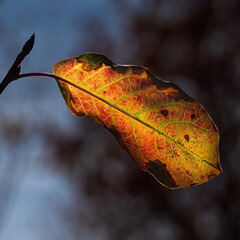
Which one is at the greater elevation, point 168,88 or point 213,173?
point 168,88

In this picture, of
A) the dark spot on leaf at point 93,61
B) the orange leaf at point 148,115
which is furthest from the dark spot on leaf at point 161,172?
the dark spot on leaf at point 93,61

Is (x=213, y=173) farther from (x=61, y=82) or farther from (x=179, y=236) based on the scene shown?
(x=179, y=236)

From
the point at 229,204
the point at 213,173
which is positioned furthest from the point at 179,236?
the point at 213,173

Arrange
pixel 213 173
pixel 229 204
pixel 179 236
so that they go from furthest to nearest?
1. pixel 179 236
2. pixel 229 204
3. pixel 213 173

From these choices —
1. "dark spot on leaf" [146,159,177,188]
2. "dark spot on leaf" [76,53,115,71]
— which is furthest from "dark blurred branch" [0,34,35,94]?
"dark spot on leaf" [146,159,177,188]

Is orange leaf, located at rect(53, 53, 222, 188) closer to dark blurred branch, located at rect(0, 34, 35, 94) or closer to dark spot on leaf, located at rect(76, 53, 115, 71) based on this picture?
dark spot on leaf, located at rect(76, 53, 115, 71)

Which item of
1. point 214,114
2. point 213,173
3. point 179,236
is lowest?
point 179,236

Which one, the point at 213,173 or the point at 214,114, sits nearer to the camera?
the point at 213,173

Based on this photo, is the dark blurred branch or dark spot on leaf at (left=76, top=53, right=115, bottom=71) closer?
the dark blurred branch
